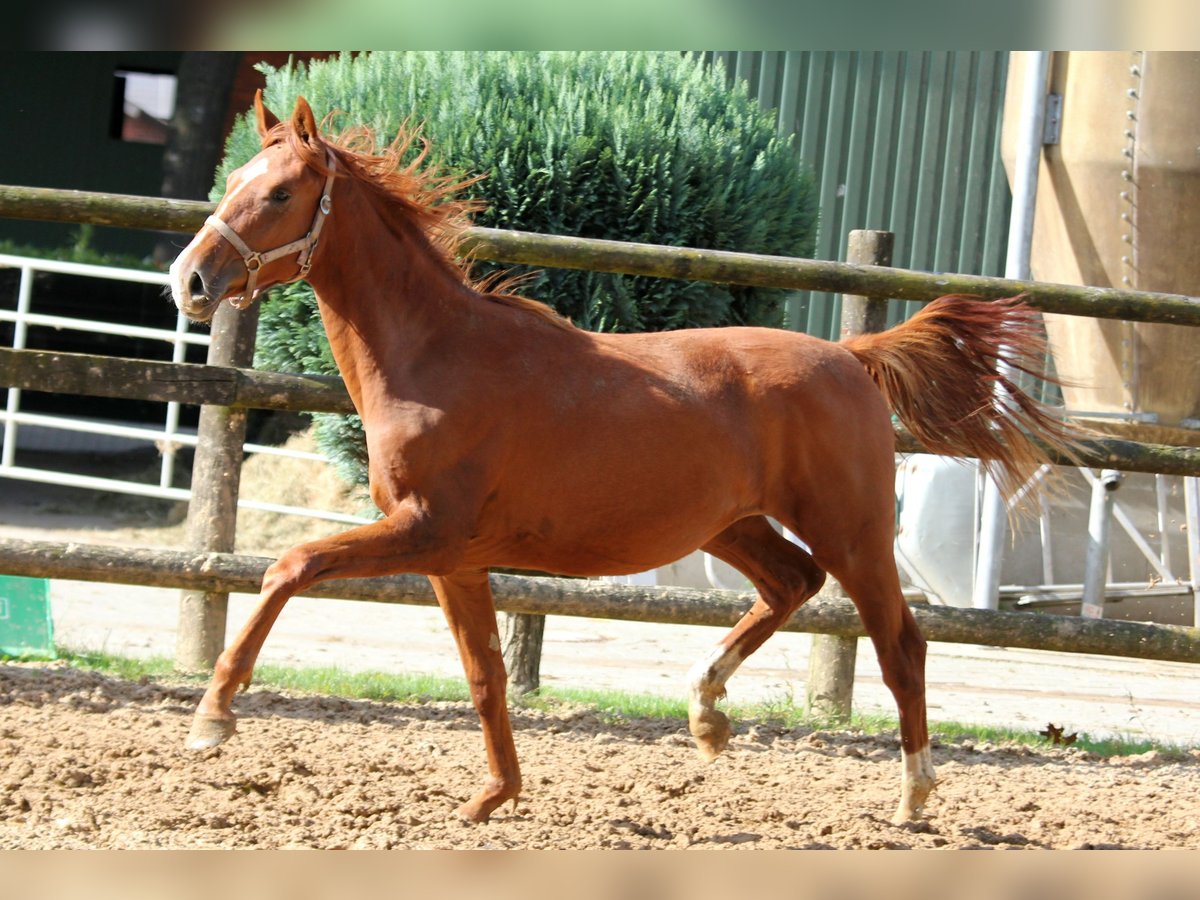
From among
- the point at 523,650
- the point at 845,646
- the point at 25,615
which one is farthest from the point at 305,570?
the point at 25,615

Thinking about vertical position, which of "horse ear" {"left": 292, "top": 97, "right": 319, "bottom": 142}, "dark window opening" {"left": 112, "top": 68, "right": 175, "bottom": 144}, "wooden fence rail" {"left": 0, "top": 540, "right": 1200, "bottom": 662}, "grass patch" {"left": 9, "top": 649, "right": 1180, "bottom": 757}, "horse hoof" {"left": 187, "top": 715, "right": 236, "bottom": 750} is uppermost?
"dark window opening" {"left": 112, "top": 68, "right": 175, "bottom": 144}

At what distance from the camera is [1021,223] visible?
23.4 feet

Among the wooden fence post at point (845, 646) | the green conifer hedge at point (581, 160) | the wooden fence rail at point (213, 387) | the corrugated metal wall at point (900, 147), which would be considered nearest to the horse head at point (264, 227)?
the wooden fence rail at point (213, 387)

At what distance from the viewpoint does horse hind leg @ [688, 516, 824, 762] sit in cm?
376

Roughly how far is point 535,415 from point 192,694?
2.08 m

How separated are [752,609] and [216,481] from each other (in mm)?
2212

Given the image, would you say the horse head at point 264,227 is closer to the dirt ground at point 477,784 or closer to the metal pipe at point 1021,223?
the dirt ground at point 477,784

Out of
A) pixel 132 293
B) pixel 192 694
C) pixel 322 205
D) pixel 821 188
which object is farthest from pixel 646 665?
pixel 132 293

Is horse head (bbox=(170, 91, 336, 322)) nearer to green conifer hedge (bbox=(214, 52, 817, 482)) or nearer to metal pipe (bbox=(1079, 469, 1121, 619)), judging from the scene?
green conifer hedge (bbox=(214, 52, 817, 482))

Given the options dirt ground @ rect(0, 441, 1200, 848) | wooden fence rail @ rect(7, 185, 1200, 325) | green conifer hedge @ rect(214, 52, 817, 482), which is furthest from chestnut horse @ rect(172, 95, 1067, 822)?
green conifer hedge @ rect(214, 52, 817, 482)

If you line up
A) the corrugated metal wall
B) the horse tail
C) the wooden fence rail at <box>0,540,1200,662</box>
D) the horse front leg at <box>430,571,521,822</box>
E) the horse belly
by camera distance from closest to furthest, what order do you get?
the horse belly, the horse front leg at <box>430,571,521,822</box>, the horse tail, the wooden fence rail at <box>0,540,1200,662</box>, the corrugated metal wall

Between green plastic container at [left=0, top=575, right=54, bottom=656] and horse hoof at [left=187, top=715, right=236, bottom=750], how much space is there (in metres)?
2.61

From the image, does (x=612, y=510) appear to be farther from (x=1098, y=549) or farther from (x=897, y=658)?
(x=1098, y=549)

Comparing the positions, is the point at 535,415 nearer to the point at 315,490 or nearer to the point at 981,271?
the point at 315,490
